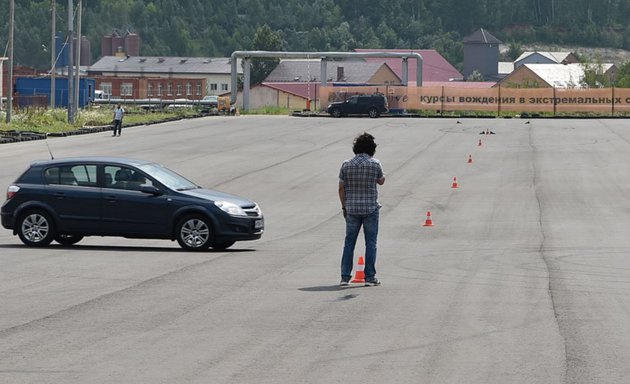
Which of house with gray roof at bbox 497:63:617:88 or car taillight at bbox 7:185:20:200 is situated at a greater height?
house with gray roof at bbox 497:63:617:88

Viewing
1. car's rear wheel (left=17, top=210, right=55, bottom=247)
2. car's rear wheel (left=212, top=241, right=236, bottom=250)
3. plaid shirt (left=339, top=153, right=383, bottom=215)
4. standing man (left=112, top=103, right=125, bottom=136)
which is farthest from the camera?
standing man (left=112, top=103, right=125, bottom=136)

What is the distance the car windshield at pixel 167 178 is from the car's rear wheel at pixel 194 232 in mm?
646

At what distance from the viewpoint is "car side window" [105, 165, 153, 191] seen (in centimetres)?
2022

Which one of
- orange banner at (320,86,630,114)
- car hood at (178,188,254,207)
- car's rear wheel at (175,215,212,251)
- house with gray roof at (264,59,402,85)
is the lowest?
car's rear wheel at (175,215,212,251)

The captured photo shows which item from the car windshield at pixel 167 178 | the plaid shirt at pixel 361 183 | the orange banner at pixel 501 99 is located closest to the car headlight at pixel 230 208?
the car windshield at pixel 167 178

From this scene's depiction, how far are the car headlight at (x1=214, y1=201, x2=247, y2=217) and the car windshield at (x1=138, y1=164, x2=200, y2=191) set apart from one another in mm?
747

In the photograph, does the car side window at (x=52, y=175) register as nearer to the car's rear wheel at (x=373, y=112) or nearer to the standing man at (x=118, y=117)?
the standing man at (x=118, y=117)

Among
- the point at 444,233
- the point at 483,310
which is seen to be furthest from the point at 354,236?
the point at 444,233

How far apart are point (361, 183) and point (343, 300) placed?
171cm

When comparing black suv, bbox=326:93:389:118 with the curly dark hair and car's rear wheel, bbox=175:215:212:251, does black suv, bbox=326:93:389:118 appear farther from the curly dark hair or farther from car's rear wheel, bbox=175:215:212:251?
the curly dark hair

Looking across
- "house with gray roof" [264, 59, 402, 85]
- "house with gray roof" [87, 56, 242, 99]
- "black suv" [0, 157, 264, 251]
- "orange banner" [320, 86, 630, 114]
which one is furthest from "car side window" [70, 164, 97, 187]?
"house with gray roof" [87, 56, 242, 99]

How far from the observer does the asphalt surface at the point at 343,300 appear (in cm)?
968

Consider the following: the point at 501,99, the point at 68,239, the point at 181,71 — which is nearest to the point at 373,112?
the point at 501,99

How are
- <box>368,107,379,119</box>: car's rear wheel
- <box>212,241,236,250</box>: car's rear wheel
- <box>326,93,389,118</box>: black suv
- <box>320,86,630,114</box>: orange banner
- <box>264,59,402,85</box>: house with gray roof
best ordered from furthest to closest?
1. <box>264,59,402,85</box>: house with gray roof
2. <box>320,86,630,114</box>: orange banner
3. <box>368,107,379,119</box>: car's rear wheel
4. <box>326,93,389,118</box>: black suv
5. <box>212,241,236,250</box>: car's rear wheel
